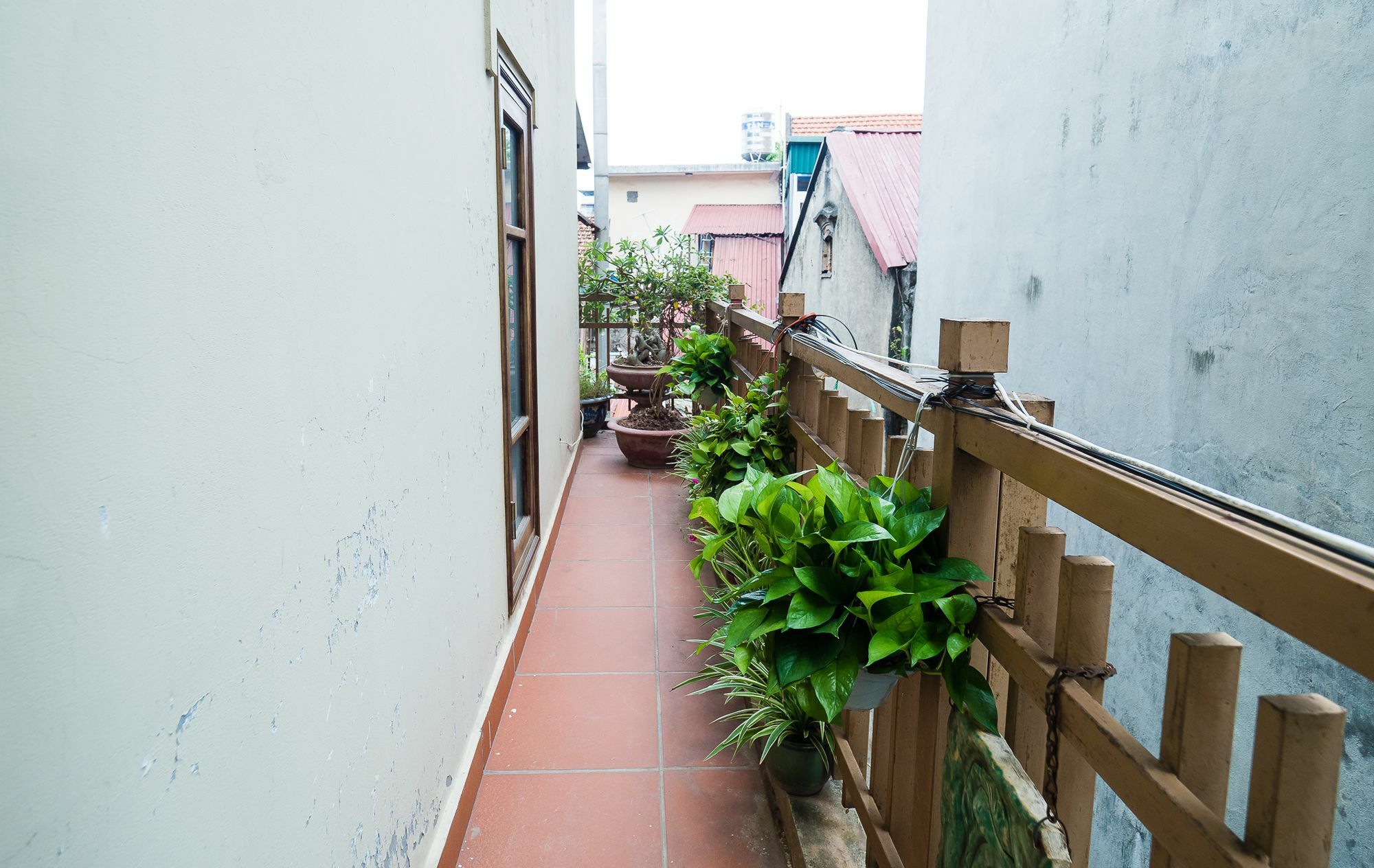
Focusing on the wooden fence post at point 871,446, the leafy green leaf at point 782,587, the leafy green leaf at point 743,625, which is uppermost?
the wooden fence post at point 871,446

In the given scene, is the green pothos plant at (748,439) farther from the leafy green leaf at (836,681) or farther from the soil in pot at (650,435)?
the soil in pot at (650,435)

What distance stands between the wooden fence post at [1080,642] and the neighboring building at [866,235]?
24.9 ft

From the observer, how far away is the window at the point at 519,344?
308 centimetres

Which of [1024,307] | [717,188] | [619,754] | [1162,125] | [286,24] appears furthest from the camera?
[717,188]

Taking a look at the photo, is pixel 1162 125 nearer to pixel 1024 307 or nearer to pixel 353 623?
pixel 1024 307

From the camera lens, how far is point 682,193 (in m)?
21.9

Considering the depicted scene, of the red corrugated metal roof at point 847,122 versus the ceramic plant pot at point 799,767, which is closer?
the ceramic plant pot at point 799,767

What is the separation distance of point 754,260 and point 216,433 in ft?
59.8

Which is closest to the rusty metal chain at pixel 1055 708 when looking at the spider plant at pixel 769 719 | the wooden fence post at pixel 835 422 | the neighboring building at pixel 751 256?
the spider plant at pixel 769 719

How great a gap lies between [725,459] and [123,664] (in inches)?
110

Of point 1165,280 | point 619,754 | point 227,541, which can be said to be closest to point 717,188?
point 1165,280

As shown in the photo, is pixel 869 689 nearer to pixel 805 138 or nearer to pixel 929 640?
pixel 929 640

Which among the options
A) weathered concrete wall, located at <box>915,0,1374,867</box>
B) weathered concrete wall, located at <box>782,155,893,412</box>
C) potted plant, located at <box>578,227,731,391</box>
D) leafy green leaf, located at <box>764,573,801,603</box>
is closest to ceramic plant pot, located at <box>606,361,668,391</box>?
potted plant, located at <box>578,227,731,391</box>

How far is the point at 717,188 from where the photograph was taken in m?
21.9
